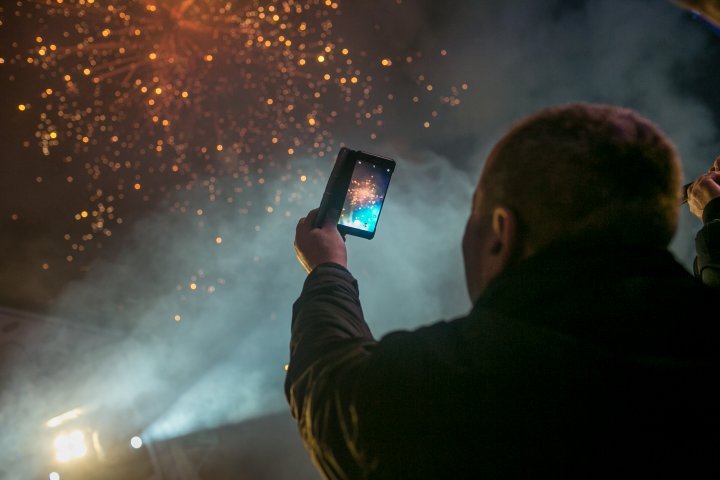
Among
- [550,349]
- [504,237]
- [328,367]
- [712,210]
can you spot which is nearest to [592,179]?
[504,237]

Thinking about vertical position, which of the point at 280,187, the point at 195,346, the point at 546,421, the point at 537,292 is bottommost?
the point at 546,421

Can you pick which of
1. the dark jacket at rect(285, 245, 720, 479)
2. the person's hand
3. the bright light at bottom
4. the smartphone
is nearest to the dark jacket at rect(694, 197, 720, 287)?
the person's hand

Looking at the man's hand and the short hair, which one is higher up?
the man's hand

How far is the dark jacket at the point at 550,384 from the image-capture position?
1.86ft

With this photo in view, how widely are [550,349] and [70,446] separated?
820 centimetres

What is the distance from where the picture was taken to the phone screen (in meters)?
1.55

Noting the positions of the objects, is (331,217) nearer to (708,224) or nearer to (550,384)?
(550,384)

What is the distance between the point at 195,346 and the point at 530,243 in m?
9.46

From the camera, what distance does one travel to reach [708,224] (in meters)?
1.38

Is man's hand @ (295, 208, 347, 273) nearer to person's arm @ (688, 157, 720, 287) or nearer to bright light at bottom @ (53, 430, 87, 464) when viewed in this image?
person's arm @ (688, 157, 720, 287)

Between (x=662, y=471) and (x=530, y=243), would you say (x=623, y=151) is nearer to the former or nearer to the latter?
(x=530, y=243)

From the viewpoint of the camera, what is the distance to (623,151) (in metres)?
0.78

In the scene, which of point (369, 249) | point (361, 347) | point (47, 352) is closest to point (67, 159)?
point (47, 352)

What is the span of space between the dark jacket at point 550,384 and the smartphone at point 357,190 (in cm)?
75
